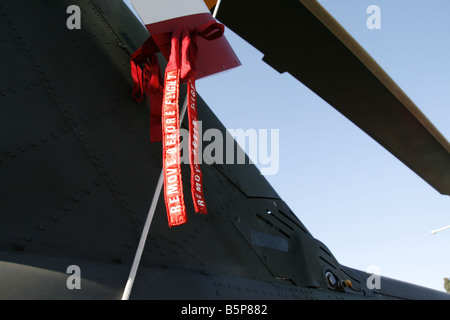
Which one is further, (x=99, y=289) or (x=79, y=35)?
(x=79, y=35)

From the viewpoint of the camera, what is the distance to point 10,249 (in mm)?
2207

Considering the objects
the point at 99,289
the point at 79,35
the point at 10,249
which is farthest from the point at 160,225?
the point at 79,35

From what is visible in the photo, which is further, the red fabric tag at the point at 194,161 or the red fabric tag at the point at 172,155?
the red fabric tag at the point at 194,161

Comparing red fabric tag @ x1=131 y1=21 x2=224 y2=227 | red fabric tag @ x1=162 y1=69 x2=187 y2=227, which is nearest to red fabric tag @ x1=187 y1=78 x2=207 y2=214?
red fabric tag @ x1=131 y1=21 x2=224 y2=227

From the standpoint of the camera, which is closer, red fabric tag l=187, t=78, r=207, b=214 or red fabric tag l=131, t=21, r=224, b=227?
red fabric tag l=131, t=21, r=224, b=227

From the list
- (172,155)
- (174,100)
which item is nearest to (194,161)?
(172,155)

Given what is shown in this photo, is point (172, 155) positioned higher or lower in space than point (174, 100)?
lower

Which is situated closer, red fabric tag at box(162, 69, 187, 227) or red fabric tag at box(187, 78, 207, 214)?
red fabric tag at box(162, 69, 187, 227)

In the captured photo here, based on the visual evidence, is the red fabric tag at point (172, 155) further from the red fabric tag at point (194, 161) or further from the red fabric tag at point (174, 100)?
Answer: the red fabric tag at point (194, 161)

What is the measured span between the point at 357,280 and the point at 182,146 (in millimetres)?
3693

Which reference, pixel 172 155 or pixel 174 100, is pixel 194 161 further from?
pixel 174 100

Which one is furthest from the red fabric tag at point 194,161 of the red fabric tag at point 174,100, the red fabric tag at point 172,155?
the red fabric tag at point 172,155

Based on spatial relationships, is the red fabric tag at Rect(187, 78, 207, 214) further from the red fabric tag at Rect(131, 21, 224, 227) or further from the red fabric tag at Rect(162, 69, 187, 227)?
the red fabric tag at Rect(162, 69, 187, 227)
